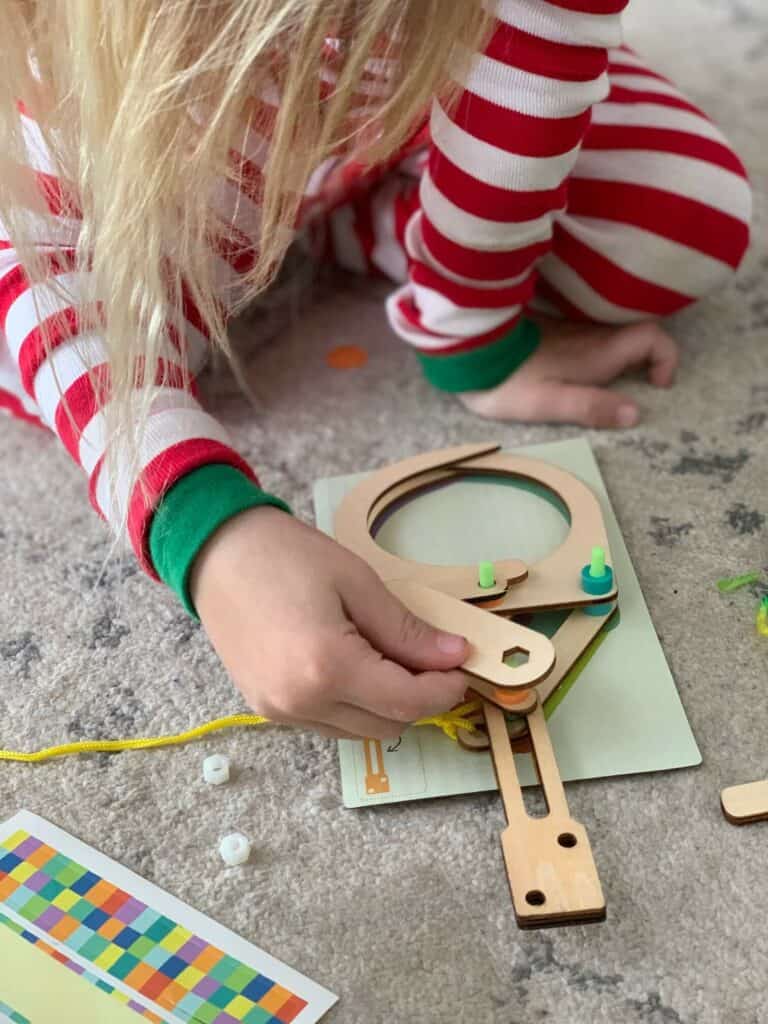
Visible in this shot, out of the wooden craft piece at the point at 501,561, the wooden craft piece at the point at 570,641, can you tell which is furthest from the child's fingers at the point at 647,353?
the wooden craft piece at the point at 570,641

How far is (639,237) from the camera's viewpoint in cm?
84

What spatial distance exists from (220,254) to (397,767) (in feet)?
0.93

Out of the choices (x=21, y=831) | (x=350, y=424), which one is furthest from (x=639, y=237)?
(x=21, y=831)

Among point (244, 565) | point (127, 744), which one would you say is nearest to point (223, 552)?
point (244, 565)

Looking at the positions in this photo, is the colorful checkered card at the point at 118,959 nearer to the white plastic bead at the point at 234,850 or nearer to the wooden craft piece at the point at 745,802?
the white plastic bead at the point at 234,850

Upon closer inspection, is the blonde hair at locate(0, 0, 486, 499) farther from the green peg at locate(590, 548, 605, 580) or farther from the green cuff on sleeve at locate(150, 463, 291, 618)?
the green peg at locate(590, 548, 605, 580)

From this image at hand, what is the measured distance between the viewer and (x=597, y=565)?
644 millimetres

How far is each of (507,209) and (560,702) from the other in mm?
319

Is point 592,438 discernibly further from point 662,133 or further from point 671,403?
point 662,133

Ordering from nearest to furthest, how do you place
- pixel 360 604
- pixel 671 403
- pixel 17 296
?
pixel 360 604 < pixel 17 296 < pixel 671 403

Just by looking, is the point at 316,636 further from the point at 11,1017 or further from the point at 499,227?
the point at 499,227

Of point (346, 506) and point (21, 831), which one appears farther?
point (346, 506)

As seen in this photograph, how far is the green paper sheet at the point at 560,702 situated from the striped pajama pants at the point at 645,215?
19cm

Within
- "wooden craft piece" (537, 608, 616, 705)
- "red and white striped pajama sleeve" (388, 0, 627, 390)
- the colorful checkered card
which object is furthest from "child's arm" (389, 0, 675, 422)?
the colorful checkered card
